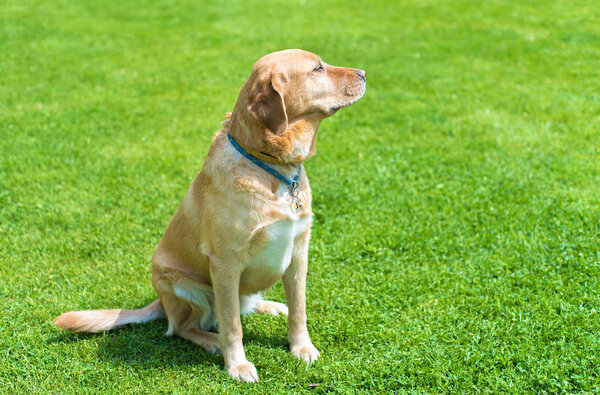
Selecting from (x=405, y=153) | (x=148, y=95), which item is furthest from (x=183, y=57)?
(x=405, y=153)

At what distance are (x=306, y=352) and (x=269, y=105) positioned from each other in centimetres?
164

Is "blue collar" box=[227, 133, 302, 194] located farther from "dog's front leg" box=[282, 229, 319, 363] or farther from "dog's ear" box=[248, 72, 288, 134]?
"dog's front leg" box=[282, 229, 319, 363]

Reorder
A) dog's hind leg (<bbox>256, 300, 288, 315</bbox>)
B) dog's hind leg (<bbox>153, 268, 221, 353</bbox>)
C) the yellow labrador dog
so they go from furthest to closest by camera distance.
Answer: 1. dog's hind leg (<bbox>256, 300, 288, 315</bbox>)
2. dog's hind leg (<bbox>153, 268, 221, 353</bbox>)
3. the yellow labrador dog

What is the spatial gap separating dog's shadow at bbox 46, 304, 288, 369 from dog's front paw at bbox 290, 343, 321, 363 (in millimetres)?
151

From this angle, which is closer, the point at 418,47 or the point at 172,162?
the point at 172,162


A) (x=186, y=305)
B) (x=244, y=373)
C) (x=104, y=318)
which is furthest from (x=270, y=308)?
(x=104, y=318)

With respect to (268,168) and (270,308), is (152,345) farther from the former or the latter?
(268,168)

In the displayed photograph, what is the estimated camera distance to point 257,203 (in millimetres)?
3199

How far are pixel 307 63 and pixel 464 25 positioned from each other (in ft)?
29.0

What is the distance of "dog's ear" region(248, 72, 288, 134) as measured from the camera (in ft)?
10.0

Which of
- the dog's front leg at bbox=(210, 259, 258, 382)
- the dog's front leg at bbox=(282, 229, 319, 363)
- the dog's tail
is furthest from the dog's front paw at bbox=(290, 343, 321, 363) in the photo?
the dog's tail

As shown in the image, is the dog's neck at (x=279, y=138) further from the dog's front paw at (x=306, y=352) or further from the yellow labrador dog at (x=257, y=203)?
the dog's front paw at (x=306, y=352)

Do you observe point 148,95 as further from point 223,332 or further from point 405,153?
point 223,332

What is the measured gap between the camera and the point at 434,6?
40.8 ft
